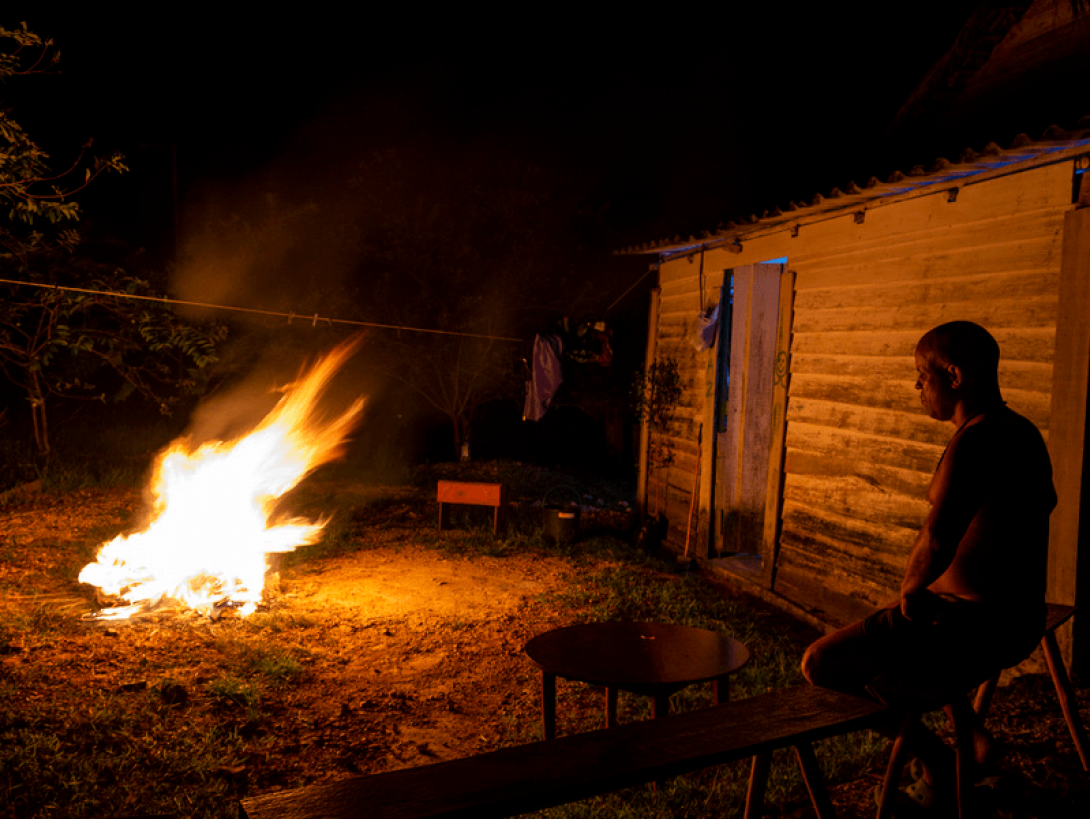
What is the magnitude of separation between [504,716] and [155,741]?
2.27 m

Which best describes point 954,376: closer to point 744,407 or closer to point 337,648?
point 337,648

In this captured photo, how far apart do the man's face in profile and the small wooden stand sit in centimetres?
829

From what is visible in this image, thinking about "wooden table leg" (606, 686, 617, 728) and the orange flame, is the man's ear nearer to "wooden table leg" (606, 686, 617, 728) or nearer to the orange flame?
"wooden table leg" (606, 686, 617, 728)

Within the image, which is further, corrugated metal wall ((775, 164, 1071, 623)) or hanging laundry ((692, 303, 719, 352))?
hanging laundry ((692, 303, 719, 352))

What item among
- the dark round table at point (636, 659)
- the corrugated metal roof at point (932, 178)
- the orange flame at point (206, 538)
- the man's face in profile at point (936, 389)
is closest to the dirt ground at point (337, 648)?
the orange flame at point (206, 538)

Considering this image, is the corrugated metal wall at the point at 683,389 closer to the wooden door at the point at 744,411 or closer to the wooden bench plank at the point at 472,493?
the wooden door at the point at 744,411

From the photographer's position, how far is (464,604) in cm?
829

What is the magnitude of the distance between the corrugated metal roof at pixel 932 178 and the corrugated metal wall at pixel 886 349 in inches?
4.0

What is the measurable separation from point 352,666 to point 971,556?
16.5ft

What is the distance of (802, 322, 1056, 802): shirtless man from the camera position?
292 centimetres

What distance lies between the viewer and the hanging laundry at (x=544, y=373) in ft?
41.6

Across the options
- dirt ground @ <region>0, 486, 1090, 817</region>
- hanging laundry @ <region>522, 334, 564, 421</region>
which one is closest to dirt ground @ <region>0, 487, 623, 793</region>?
dirt ground @ <region>0, 486, 1090, 817</region>

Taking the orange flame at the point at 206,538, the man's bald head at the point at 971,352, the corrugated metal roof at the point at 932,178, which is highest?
the corrugated metal roof at the point at 932,178

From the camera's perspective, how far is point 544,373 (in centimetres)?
1288
